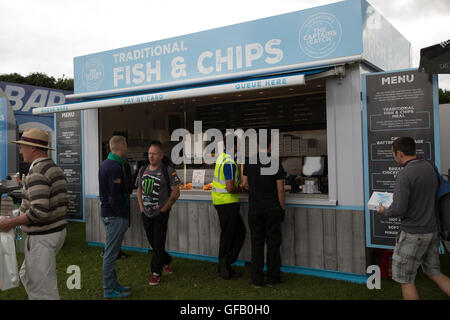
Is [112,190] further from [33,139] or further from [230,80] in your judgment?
[230,80]

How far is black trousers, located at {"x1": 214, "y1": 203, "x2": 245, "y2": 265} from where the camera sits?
4957 millimetres

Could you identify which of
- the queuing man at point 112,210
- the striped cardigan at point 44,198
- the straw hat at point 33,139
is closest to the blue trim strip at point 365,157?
the queuing man at point 112,210

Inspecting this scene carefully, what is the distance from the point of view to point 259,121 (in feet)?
27.7

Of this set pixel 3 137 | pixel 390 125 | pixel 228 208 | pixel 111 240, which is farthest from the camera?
pixel 3 137

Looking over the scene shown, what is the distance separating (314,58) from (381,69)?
101 cm

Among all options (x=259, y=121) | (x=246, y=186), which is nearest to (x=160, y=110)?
(x=259, y=121)

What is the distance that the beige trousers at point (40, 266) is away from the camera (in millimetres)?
3086

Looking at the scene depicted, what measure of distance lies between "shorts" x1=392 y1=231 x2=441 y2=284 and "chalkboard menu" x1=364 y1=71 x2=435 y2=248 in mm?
1001

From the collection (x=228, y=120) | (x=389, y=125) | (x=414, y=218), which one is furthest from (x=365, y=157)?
(x=228, y=120)

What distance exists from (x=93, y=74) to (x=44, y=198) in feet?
15.2

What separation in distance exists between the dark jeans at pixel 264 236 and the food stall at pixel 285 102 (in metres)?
0.60

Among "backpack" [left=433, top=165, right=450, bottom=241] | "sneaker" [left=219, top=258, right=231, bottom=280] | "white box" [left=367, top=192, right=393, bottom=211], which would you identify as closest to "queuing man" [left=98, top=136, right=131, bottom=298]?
"sneaker" [left=219, top=258, right=231, bottom=280]

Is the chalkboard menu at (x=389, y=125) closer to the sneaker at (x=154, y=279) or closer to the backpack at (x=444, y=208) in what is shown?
the backpack at (x=444, y=208)

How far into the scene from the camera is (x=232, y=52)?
5.71 metres
